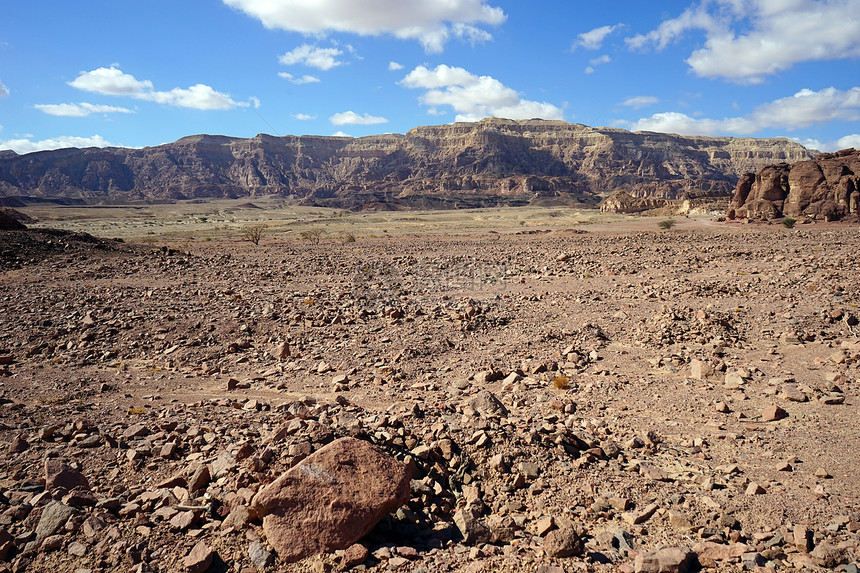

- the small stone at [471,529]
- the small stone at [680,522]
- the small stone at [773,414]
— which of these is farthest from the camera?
the small stone at [773,414]

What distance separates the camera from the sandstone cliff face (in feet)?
142

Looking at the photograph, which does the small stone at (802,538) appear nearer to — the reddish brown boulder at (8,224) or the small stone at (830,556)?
the small stone at (830,556)

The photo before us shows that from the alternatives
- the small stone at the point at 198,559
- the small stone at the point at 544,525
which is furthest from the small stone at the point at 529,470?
the small stone at the point at 198,559

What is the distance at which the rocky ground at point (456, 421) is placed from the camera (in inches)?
153

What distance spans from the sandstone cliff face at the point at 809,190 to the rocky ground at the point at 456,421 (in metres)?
36.9

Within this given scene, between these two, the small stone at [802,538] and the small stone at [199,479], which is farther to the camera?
the small stone at [199,479]

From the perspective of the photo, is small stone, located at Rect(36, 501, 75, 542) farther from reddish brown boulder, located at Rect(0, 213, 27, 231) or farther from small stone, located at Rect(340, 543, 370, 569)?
reddish brown boulder, located at Rect(0, 213, 27, 231)

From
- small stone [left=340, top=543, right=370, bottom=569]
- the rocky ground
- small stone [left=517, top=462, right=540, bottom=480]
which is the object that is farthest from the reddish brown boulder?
small stone [left=517, top=462, right=540, bottom=480]

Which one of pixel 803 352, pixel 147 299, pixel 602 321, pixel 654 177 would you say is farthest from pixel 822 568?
pixel 654 177

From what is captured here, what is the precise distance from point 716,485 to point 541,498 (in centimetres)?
174

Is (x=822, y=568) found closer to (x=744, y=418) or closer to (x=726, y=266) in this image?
(x=744, y=418)

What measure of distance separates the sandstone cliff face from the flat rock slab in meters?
51.5

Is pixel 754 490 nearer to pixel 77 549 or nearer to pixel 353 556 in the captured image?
pixel 353 556

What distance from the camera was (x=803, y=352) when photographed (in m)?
8.62
